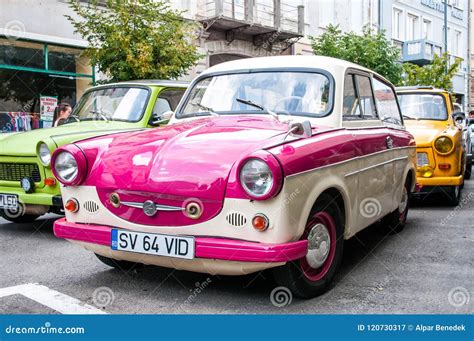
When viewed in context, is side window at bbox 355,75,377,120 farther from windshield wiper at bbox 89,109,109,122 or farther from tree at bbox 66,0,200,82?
tree at bbox 66,0,200,82

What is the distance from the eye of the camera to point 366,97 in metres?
5.47

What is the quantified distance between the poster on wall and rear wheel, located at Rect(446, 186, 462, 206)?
1019 cm

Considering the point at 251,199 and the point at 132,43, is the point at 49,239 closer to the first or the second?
the point at 251,199

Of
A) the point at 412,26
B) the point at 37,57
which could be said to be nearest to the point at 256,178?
the point at 37,57

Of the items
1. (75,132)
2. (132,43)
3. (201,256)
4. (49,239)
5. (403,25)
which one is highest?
(403,25)

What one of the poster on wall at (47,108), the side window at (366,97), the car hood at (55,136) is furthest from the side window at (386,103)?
the poster on wall at (47,108)

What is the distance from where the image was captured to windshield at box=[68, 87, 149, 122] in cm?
696

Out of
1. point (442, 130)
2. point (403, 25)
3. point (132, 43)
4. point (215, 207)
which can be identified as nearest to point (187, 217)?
point (215, 207)

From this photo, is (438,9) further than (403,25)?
Yes

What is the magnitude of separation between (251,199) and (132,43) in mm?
9571

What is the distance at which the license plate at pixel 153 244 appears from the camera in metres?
3.64

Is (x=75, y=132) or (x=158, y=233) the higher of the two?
(x=75, y=132)

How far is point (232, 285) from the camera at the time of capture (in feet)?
14.0

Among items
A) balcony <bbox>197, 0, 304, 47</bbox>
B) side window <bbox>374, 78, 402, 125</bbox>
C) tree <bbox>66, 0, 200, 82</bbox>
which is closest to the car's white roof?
side window <bbox>374, 78, 402, 125</bbox>
